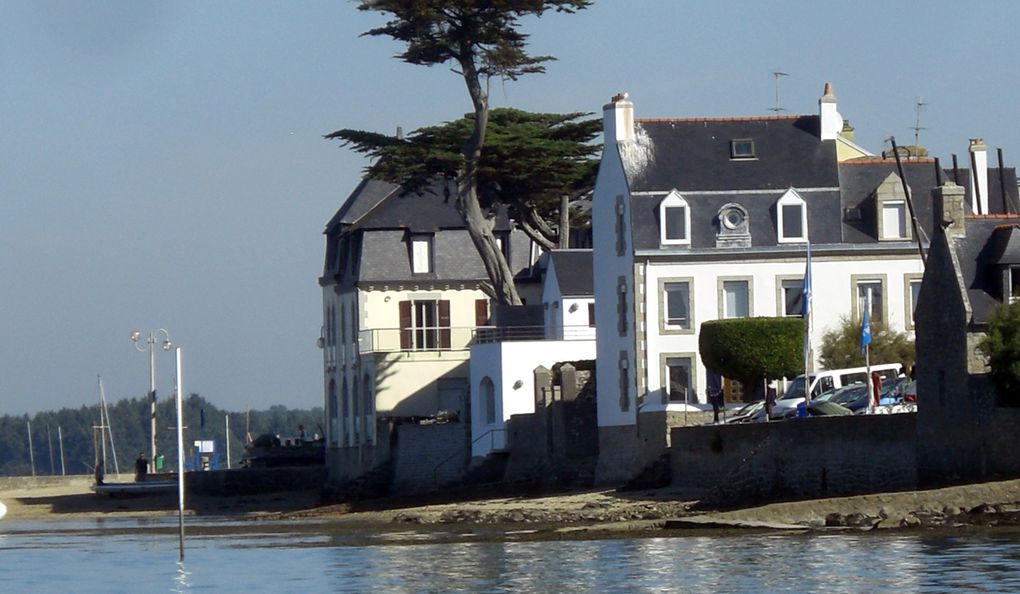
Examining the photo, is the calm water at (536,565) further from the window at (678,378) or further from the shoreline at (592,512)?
the window at (678,378)

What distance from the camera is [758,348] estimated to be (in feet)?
180

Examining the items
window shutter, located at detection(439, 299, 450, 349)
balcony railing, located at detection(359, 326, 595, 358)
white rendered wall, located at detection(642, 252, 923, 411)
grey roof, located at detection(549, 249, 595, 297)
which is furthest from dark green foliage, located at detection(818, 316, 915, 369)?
window shutter, located at detection(439, 299, 450, 349)

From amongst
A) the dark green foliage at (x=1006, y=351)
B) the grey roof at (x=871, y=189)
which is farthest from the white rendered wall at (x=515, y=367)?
the dark green foliage at (x=1006, y=351)

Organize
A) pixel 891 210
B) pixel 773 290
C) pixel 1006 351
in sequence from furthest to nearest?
pixel 891 210 < pixel 773 290 < pixel 1006 351

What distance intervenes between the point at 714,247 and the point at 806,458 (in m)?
13.1

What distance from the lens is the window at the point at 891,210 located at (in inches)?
2293

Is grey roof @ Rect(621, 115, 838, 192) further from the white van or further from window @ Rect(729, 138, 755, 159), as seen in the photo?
the white van

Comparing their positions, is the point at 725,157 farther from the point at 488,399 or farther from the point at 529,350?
the point at 488,399

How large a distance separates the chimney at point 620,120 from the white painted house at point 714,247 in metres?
0.04

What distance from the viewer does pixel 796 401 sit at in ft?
172

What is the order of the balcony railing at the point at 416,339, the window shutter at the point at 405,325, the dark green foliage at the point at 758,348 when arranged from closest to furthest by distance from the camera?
1. the dark green foliage at the point at 758,348
2. the balcony railing at the point at 416,339
3. the window shutter at the point at 405,325

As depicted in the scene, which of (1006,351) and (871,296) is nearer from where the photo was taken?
(1006,351)

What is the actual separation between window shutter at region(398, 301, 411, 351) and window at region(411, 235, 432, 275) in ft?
4.63

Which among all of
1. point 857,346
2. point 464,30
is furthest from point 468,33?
point 857,346
